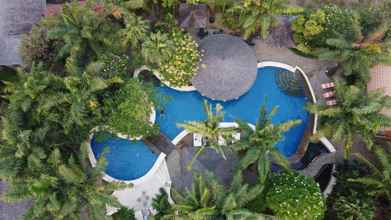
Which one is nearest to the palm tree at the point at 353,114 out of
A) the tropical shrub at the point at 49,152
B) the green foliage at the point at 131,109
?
the green foliage at the point at 131,109

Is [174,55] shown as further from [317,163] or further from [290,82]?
[317,163]

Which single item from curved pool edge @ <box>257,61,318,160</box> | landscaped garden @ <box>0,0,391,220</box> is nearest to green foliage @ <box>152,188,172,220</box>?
landscaped garden @ <box>0,0,391,220</box>

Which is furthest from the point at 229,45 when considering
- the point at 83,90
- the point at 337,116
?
the point at 83,90

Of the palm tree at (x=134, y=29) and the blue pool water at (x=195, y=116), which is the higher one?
the palm tree at (x=134, y=29)

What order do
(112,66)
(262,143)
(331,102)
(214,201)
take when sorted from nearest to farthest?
1. (214,201)
2. (262,143)
3. (331,102)
4. (112,66)

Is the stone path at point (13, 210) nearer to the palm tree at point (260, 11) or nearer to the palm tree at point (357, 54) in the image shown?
the palm tree at point (260, 11)

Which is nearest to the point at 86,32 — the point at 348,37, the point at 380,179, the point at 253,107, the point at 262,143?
the point at 253,107

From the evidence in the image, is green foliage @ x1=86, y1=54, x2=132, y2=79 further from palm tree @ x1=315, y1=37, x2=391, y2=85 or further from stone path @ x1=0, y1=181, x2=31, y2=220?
palm tree @ x1=315, y1=37, x2=391, y2=85
